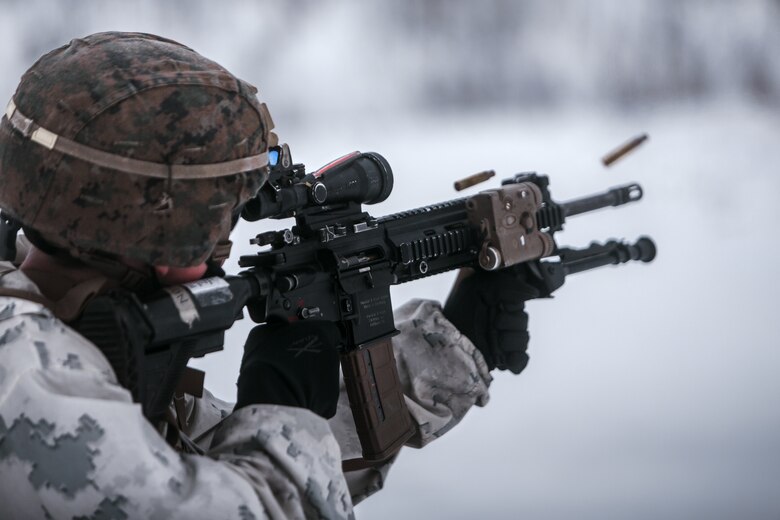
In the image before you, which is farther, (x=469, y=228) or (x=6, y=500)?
(x=469, y=228)

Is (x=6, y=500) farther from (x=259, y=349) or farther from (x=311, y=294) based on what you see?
(x=311, y=294)

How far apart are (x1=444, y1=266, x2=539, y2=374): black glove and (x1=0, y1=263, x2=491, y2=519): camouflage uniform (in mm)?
592

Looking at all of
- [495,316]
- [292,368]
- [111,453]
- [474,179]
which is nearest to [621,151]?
[474,179]

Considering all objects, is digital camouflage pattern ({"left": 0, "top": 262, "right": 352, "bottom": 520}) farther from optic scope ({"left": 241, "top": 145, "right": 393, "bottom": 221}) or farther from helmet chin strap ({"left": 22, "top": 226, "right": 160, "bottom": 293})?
optic scope ({"left": 241, "top": 145, "right": 393, "bottom": 221})

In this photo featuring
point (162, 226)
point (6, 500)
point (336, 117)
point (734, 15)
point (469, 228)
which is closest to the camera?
point (6, 500)

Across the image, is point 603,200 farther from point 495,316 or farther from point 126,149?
point 126,149

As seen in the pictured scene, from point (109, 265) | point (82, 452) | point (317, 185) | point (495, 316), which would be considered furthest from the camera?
point (495, 316)

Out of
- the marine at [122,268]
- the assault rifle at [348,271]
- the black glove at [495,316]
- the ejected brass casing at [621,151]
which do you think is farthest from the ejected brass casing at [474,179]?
the marine at [122,268]

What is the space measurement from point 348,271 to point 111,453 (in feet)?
2.03

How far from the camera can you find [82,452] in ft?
2.90

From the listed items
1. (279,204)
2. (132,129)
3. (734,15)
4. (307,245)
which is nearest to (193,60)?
(132,129)

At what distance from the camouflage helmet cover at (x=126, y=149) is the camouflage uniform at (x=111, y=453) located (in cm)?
10

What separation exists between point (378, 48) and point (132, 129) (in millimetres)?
1598

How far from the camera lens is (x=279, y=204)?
4.36 ft
